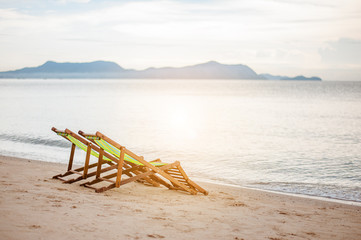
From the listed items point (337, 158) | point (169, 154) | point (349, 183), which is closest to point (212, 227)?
point (349, 183)

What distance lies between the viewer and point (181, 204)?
719 centimetres

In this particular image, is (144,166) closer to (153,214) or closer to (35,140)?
(153,214)

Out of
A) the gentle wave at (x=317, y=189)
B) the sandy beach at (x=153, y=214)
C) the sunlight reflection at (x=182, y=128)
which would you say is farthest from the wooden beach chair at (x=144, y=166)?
the sunlight reflection at (x=182, y=128)

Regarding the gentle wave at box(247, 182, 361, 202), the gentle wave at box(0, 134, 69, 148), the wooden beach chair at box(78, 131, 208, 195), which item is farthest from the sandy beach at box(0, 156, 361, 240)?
the gentle wave at box(0, 134, 69, 148)

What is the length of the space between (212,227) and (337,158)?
1267 cm

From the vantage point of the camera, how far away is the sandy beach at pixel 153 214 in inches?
201

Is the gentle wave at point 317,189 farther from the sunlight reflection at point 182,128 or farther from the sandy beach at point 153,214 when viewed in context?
the sunlight reflection at point 182,128

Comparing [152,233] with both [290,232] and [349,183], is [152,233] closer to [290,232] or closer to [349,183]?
[290,232]

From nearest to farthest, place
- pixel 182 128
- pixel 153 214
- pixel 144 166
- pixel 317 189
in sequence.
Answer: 1. pixel 153 214
2. pixel 144 166
3. pixel 317 189
4. pixel 182 128

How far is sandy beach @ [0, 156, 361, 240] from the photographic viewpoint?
5.09m

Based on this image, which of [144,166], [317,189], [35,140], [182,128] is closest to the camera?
[144,166]

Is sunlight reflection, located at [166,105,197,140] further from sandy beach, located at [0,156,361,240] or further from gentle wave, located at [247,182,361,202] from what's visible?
sandy beach, located at [0,156,361,240]

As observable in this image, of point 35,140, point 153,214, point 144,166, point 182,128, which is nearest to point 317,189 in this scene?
point 144,166

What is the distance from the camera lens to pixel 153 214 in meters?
6.18
